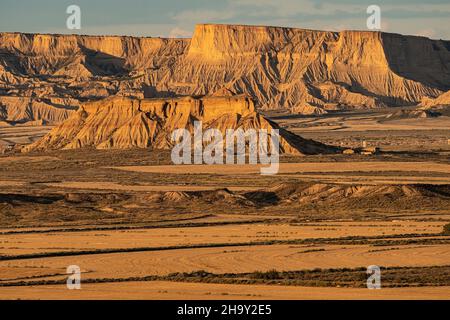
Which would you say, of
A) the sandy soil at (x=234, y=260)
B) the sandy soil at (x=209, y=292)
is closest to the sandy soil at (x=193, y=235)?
the sandy soil at (x=234, y=260)

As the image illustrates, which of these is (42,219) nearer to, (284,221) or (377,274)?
(284,221)

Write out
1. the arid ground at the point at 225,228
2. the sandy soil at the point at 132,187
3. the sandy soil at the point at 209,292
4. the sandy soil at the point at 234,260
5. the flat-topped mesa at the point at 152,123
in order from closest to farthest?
1. the sandy soil at the point at 209,292
2. the arid ground at the point at 225,228
3. the sandy soil at the point at 234,260
4. the sandy soil at the point at 132,187
5. the flat-topped mesa at the point at 152,123

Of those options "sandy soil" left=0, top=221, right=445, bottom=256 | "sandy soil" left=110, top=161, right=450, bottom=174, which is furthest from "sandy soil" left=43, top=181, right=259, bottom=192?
"sandy soil" left=0, top=221, right=445, bottom=256

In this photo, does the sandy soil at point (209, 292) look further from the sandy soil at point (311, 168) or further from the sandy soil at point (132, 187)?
the sandy soil at point (311, 168)

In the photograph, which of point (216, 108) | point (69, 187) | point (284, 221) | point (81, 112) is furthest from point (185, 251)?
point (81, 112)

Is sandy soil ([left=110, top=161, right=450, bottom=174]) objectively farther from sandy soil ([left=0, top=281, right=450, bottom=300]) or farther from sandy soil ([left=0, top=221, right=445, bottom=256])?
Result: sandy soil ([left=0, top=281, right=450, bottom=300])

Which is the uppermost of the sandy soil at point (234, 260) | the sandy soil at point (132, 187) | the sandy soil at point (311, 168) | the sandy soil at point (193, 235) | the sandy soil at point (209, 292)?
the sandy soil at point (311, 168)

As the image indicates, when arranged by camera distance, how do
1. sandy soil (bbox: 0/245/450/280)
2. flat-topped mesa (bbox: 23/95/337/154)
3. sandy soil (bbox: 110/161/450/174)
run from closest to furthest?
1. sandy soil (bbox: 0/245/450/280)
2. sandy soil (bbox: 110/161/450/174)
3. flat-topped mesa (bbox: 23/95/337/154)

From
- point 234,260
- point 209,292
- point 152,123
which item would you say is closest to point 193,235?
point 234,260
